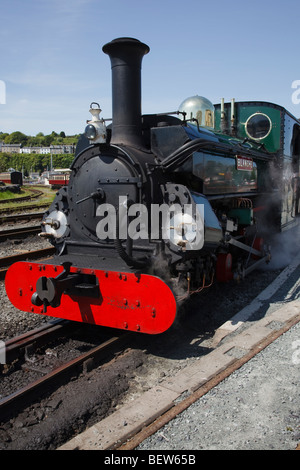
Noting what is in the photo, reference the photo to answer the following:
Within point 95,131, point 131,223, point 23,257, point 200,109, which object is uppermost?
point 200,109

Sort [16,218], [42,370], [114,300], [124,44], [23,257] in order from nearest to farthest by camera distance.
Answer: [42,370], [114,300], [124,44], [23,257], [16,218]

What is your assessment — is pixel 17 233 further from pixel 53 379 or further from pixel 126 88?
pixel 53 379

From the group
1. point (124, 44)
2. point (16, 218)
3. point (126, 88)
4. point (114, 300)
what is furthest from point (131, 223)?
point (16, 218)

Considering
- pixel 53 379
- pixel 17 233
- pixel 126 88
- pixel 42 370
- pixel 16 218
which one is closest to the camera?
pixel 53 379

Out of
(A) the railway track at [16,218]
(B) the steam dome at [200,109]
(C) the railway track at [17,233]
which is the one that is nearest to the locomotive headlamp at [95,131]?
(B) the steam dome at [200,109]

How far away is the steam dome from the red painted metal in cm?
435

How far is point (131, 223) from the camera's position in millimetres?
4371

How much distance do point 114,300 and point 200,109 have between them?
15.3 feet

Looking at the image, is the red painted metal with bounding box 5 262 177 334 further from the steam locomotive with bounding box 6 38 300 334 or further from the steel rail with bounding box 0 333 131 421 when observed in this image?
the steel rail with bounding box 0 333 131 421

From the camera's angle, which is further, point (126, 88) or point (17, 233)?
point (17, 233)

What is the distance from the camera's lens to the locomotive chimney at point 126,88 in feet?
15.1
